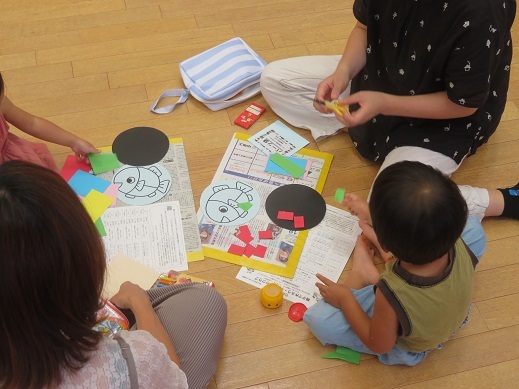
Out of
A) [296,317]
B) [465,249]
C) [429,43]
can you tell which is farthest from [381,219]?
[429,43]

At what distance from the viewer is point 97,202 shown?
1513 millimetres

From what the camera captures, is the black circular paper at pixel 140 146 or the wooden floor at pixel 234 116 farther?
the black circular paper at pixel 140 146

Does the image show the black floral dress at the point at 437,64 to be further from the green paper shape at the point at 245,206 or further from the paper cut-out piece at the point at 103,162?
the paper cut-out piece at the point at 103,162

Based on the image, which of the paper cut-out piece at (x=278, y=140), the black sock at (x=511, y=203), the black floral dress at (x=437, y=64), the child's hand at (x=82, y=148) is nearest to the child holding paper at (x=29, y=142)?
the child's hand at (x=82, y=148)

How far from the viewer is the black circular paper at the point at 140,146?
63.7 inches

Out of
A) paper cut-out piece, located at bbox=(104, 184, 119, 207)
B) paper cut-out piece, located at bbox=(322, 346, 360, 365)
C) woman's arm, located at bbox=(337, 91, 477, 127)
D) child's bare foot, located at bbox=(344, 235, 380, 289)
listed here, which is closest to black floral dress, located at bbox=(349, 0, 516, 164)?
woman's arm, located at bbox=(337, 91, 477, 127)

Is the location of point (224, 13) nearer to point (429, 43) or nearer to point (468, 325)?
point (429, 43)

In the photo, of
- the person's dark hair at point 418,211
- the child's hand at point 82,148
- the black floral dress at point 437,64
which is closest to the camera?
the person's dark hair at point 418,211

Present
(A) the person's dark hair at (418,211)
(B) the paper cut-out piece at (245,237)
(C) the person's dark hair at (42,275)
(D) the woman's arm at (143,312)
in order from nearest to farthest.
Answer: (C) the person's dark hair at (42,275) → (A) the person's dark hair at (418,211) → (D) the woman's arm at (143,312) → (B) the paper cut-out piece at (245,237)

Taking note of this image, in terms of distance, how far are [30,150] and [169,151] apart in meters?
0.37

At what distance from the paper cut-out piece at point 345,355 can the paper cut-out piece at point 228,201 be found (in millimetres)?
402

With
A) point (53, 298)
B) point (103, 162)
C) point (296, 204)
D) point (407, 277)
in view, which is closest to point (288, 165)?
point (296, 204)

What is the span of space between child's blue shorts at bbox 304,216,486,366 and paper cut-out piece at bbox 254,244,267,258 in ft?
0.68

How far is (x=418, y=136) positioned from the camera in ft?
4.72
